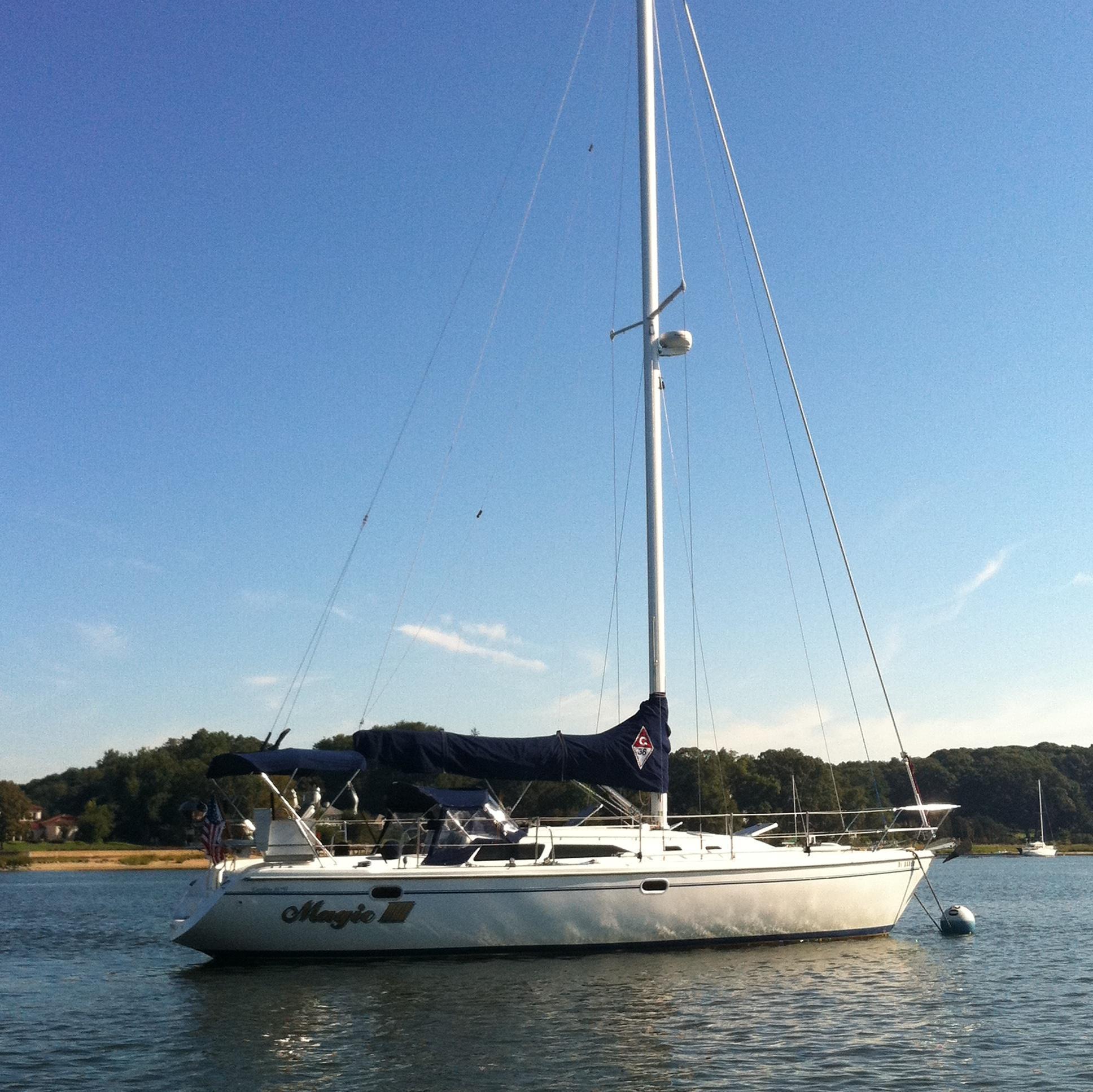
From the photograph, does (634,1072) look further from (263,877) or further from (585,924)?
(263,877)

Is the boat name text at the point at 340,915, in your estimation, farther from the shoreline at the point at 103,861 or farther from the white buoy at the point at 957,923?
the shoreline at the point at 103,861

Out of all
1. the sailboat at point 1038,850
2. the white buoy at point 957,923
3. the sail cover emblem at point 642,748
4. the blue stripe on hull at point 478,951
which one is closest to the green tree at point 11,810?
the blue stripe on hull at point 478,951

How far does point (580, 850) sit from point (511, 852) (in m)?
1.11

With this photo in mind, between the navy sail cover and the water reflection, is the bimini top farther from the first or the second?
the water reflection

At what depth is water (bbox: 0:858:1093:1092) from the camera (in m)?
11.1

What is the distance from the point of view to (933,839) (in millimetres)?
20359

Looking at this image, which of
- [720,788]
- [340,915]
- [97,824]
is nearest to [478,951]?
[340,915]

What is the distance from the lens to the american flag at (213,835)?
17.3 metres

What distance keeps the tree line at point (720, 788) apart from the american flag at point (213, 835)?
18.1 meters

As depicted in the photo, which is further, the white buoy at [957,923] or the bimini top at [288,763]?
the white buoy at [957,923]

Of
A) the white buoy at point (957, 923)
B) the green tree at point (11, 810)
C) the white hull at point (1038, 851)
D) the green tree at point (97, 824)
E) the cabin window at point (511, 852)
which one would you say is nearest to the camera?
the cabin window at point (511, 852)

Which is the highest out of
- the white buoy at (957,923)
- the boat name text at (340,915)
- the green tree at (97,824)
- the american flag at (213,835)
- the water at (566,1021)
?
the green tree at (97,824)

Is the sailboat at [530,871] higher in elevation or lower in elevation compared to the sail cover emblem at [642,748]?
lower

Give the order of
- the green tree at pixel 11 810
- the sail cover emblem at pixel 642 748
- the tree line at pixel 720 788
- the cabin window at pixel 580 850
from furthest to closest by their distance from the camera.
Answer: the green tree at pixel 11 810 → the tree line at pixel 720 788 → the sail cover emblem at pixel 642 748 → the cabin window at pixel 580 850
